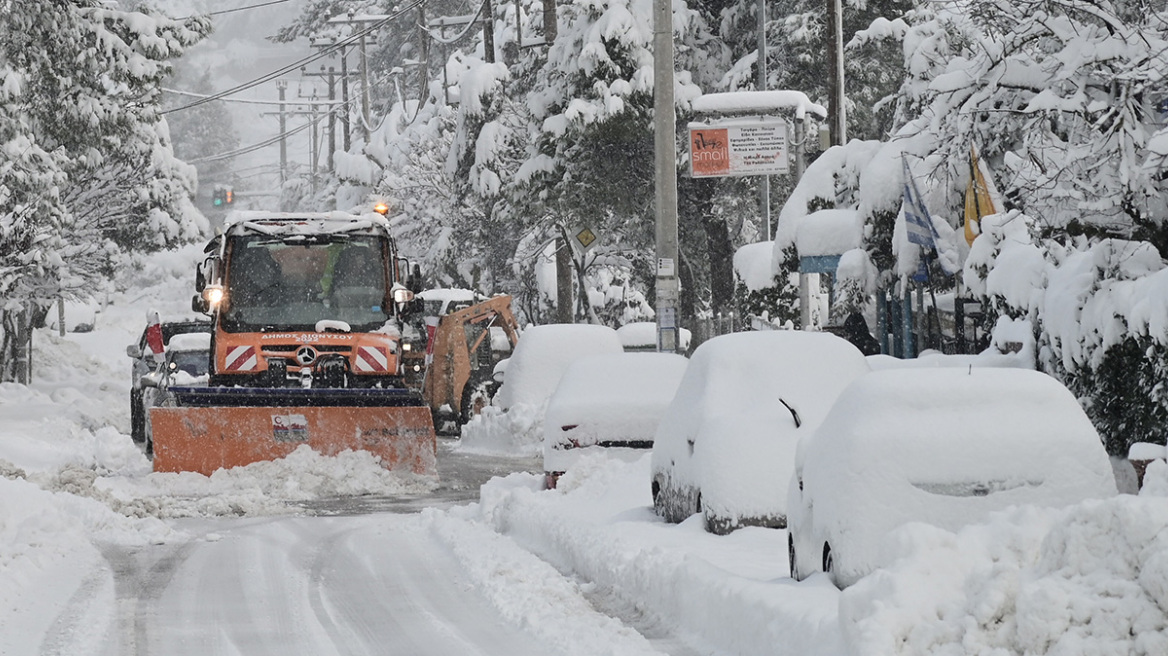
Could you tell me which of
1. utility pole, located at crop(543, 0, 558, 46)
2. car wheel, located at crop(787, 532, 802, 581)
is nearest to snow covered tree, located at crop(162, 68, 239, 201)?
utility pole, located at crop(543, 0, 558, 46)

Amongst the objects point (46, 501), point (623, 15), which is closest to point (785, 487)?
point (46, 501)

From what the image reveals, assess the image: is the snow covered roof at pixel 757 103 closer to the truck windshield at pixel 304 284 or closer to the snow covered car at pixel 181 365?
the snow covered car at pixel 181 365

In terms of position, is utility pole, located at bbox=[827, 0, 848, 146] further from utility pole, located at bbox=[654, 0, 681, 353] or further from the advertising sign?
utility pole, located at bbox=[654, 0, 681, 353]

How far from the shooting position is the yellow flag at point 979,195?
1753cm

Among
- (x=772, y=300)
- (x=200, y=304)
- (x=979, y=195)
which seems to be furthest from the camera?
(x=772, y=300)

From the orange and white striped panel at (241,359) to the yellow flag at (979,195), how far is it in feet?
27.6

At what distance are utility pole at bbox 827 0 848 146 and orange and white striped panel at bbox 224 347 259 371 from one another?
10672 millimetres

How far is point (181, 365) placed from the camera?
24.7 m

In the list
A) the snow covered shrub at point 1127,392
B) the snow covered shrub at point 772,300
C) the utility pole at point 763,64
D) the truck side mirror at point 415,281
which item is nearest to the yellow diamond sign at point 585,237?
the snow covered shrub at point 772,300

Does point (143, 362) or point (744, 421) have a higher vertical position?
point (744, 421)

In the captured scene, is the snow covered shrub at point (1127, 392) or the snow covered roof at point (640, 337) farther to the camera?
the snow covered roof at point (640, 337)

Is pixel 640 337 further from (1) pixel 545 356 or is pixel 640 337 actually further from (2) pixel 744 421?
(2) pixel 744 421

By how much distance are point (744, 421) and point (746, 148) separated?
56.0 ft

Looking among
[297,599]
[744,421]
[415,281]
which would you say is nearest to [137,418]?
[415,281]
